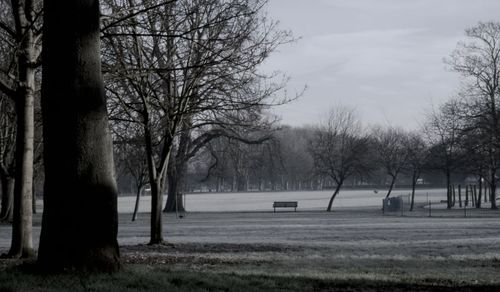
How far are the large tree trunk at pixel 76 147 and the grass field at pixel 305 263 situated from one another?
51 cm

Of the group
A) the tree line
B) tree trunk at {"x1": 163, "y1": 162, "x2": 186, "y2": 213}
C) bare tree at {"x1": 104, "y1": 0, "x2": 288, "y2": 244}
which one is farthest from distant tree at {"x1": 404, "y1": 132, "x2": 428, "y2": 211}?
bare tree at {"x1": 104, "y1": 0, "x2": 288, "y2": 244}

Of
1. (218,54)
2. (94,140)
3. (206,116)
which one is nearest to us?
(94,140)

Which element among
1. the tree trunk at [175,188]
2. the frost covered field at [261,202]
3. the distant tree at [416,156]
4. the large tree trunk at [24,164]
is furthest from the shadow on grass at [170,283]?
the distant tree at [416,156]

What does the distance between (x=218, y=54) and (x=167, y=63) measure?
268 cm

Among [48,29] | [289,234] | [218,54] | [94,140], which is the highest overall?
[218,54]

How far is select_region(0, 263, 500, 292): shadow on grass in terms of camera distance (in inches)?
275

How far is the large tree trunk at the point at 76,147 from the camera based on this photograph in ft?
26.4

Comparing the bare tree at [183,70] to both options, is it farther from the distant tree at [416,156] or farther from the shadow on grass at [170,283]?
the distant tree at [416,156]

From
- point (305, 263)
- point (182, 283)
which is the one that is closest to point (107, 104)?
point (305, 263)

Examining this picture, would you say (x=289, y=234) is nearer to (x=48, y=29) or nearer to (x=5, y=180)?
(x=5, y=180)

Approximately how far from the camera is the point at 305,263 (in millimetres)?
14547

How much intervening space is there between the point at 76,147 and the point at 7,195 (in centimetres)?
3059

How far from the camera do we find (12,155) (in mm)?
36719

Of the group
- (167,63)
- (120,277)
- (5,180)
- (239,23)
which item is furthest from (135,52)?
(5,180)
